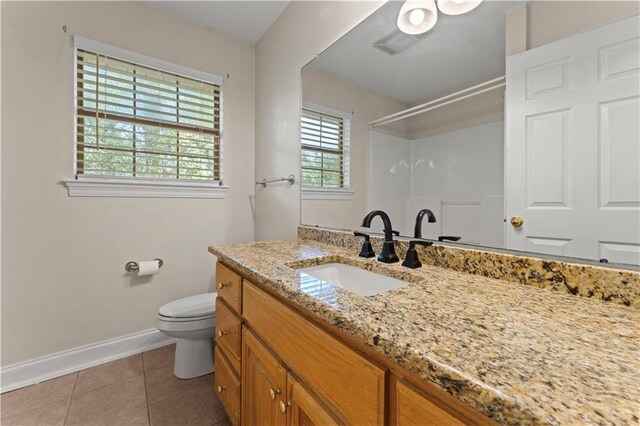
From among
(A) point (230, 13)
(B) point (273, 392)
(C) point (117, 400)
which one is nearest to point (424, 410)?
(B) point (273, 392)

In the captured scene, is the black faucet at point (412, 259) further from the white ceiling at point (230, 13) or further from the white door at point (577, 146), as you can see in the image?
the white ceiling at point (230, 13)

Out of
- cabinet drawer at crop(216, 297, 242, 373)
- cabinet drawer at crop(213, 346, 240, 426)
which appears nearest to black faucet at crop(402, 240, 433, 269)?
cabinet drawer at crop(216, 297, 242, 373)

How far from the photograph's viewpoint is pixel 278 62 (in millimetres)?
2107

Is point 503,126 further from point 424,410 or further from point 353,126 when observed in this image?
point 424,410

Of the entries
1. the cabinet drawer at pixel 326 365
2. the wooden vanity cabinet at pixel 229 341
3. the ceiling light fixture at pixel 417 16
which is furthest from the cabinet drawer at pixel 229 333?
the ceiling light fixture at pixel 417 16

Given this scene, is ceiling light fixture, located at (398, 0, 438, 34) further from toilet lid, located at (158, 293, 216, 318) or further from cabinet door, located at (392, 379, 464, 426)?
toilet lid, located at (158, 293, 216, 318)

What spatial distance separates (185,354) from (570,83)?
2.21 m

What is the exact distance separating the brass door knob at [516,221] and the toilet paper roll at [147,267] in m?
2.14

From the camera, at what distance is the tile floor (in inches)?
54.6

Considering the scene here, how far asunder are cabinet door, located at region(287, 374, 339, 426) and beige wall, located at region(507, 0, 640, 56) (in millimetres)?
1147

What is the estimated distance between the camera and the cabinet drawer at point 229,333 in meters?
1.11

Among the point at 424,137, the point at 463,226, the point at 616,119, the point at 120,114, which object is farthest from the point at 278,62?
the point at 616,119

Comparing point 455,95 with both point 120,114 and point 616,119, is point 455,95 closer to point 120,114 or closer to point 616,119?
point 616,119

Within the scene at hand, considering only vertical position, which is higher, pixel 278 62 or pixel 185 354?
pixel 278 62
